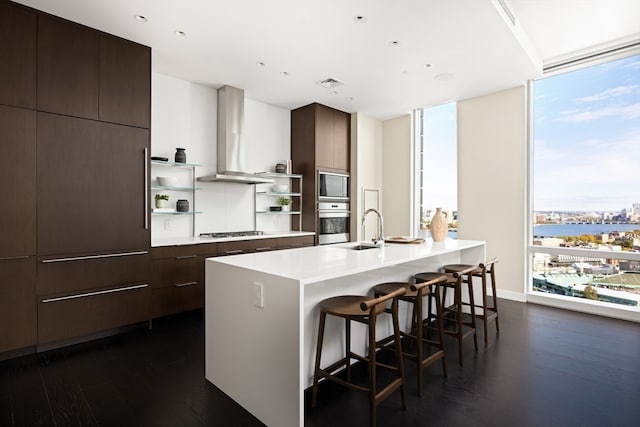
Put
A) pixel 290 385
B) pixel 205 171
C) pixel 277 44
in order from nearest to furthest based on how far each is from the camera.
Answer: pixel 290 385, pixel 277 44, pixel 205 171

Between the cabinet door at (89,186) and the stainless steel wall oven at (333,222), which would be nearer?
the cabinet door at (89,186)

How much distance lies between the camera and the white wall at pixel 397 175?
19.2 feet

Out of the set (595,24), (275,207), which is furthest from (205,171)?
(595,24)

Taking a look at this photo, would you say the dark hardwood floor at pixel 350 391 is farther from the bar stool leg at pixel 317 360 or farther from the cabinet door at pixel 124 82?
the cabinet door at pixel 124 82

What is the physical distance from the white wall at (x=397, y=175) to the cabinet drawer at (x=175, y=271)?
11.8 feet

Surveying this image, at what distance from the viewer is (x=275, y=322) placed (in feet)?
5.65

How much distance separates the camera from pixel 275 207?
17.1 ft

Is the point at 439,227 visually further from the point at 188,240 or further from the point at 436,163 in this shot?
the point at 188,240

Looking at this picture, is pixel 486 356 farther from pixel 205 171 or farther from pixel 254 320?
pixel 205 171

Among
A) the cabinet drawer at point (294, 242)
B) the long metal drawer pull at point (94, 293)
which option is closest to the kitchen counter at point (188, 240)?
the cabinet drawer at point (294, 242)

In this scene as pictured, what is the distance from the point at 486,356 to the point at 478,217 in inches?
103

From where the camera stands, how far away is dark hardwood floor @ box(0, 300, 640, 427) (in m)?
1.86

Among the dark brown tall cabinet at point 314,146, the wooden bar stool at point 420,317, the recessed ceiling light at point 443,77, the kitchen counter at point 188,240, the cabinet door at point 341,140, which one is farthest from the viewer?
the cabinet door at point 341,140

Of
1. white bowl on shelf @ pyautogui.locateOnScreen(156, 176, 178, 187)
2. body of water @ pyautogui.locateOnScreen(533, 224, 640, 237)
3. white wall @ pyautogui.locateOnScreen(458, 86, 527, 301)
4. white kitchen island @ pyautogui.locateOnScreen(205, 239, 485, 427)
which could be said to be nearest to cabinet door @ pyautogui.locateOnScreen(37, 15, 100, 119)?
white bowl on shelf @ pyautogui.locateOnScreen(156, 176, 178, 187)
